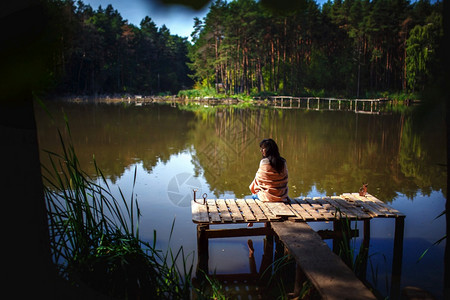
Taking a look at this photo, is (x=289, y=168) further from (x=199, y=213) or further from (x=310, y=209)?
(x=199, y=213)

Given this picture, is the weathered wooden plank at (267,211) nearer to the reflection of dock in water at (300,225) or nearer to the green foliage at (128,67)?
the reflection of dock in water at (300,225)

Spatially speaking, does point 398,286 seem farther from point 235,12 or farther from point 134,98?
point 134,98

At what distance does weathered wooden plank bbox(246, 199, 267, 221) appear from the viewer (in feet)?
11.3

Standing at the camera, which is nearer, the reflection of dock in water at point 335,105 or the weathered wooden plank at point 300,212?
the weathered wooden plank at point 300,212

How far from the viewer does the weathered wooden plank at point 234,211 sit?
3416 millimetres

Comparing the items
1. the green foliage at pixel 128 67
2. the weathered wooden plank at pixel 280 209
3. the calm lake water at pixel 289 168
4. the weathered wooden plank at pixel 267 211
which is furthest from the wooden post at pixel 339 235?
the green foliage at pixel 128 67

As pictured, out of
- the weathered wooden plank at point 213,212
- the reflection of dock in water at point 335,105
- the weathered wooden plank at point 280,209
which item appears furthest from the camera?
the reflection of dock in water at point 335,105

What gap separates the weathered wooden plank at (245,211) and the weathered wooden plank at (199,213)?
34cm

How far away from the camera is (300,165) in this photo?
8344 millimetres

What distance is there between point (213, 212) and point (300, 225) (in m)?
0.80

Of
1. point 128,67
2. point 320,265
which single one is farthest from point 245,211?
point 128,67

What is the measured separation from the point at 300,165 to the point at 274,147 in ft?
14.8

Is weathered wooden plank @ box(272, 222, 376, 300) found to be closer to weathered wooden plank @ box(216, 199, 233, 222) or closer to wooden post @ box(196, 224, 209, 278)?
weathered wooden plank @ box(216, 199, 233, 222)

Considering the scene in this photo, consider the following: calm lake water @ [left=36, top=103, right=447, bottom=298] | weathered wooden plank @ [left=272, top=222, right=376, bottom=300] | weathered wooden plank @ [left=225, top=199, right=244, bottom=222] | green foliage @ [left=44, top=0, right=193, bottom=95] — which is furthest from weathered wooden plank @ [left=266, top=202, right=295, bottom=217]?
green foliage @ [left=44, top=0, right=193, bottom=95]
